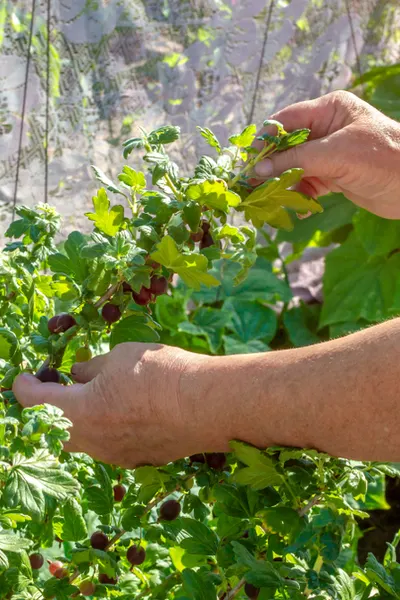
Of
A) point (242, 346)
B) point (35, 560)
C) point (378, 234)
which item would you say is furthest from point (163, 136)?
point (378, 234)

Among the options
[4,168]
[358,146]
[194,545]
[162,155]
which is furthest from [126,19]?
[194,545]

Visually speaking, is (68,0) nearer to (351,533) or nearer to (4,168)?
(4,168)

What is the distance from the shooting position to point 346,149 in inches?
36.6

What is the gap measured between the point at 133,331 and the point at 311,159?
0.31 metres

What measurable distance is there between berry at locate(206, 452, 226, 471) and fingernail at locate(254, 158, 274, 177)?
301 mm

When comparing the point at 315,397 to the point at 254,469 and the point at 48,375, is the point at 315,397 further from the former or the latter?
the point at 48,375

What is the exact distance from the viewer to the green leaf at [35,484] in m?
0.59

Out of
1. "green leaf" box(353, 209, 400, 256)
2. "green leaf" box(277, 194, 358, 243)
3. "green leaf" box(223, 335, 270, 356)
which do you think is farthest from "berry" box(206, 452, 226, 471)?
"green leaf" box(277, 194, 358, 243)

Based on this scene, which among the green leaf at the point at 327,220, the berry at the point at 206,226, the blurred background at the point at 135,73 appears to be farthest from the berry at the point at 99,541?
the green leaf at the point at 327,220

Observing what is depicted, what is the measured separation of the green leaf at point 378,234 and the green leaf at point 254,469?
1.66 meters

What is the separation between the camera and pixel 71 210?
224 cm

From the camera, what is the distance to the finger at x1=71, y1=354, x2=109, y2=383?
2.44ft

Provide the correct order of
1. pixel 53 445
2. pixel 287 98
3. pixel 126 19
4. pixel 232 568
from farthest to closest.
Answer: pixel 287 98 < pixel 126 19 < pixel 232 568 < pixel 53 445

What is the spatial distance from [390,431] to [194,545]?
22 centimetres
